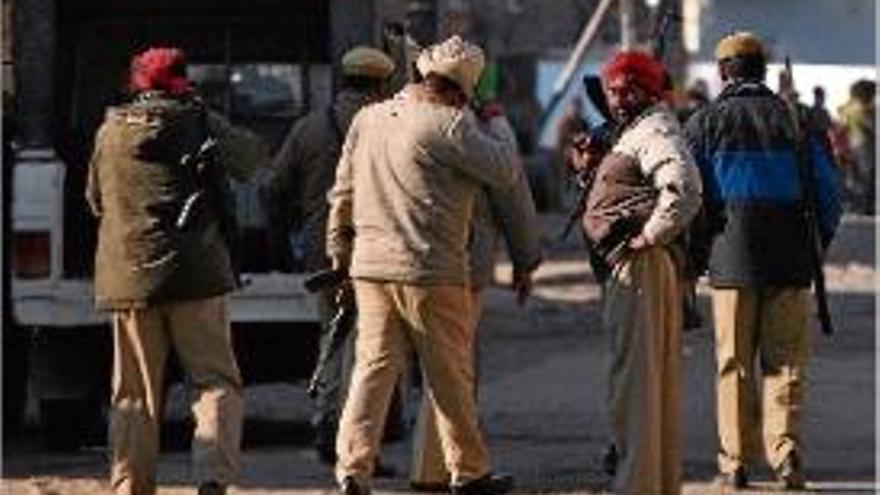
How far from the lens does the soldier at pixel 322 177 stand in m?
11.5

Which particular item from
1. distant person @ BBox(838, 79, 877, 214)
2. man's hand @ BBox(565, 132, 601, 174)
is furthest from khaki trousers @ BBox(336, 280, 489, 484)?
distant person @ BBox(838, 79, 877, 214)

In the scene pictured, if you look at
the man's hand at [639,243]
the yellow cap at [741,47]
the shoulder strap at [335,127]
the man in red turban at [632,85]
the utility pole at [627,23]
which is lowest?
the man's hand at [639,243]

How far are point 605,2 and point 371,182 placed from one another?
2441cm

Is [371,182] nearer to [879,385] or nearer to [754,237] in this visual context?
[754,237]

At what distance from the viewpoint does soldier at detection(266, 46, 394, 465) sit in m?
11.5

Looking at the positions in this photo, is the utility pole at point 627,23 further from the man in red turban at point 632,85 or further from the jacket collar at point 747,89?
the man in red turban at point 632,85

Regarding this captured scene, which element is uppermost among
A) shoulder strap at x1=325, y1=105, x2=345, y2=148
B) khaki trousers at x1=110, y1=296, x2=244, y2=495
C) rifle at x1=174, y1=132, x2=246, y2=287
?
shoulder strap at x1=325, y1=105, x2=345, y2=148

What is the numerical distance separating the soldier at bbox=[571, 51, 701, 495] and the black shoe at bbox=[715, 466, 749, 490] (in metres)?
1.17

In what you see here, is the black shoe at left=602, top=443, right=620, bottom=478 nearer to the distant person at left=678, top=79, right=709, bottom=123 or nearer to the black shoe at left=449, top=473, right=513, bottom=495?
the black shoe at left=449, top=473, right=513, bottom=495

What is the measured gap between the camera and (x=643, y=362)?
9.79 meters

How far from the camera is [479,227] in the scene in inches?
426

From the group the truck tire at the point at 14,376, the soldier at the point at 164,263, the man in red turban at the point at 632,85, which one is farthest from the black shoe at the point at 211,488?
the truck tire at the point at 14,376

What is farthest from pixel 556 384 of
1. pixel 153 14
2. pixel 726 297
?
pixel 726 297

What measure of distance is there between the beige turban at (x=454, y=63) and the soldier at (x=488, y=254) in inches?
18.0
